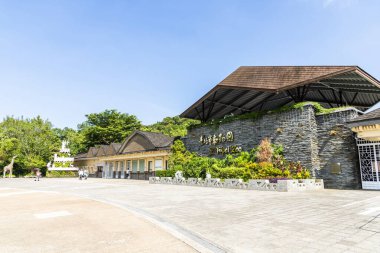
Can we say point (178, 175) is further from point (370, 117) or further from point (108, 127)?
point (108, 127)

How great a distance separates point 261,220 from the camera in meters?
6.11

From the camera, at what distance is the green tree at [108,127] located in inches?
2130

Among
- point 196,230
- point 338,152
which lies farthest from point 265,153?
point 196,230

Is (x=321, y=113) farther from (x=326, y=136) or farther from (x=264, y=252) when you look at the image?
(x=264, y=252)

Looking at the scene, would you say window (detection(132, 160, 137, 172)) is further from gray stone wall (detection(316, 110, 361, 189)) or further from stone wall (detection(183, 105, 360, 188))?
gray stone wall (detection(316, 110, 361, 189))

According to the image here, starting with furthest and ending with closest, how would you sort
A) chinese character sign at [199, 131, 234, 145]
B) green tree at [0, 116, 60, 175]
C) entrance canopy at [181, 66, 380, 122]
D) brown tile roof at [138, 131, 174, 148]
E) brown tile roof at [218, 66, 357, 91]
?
green tree at [0, 116, 60, 175] → brown tile roof at [138, 131, 174, 148] → chinese character sign at [199, 131, 234, 145] → entrance canopy at [181, 66, 380, 122] → brown tile roof at [218, 66, 357, 91]

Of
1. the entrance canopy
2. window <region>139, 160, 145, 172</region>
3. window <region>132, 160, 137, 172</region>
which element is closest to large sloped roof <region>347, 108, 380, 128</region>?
the entrance canopy

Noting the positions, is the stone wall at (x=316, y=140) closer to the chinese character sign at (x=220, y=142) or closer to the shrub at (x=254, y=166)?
the shrub at (x=254, y=166)

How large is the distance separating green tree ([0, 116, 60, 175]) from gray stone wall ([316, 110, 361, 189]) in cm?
4920

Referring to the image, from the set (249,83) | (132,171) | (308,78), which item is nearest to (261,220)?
(308,78)

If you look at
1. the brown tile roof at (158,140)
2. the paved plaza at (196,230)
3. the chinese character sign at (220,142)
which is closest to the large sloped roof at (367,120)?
the paved plaza at (196,230)

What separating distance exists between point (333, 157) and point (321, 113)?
311 centimetres

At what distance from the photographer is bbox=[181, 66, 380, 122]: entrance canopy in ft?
55.4

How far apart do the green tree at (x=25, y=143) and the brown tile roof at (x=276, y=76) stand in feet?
138
